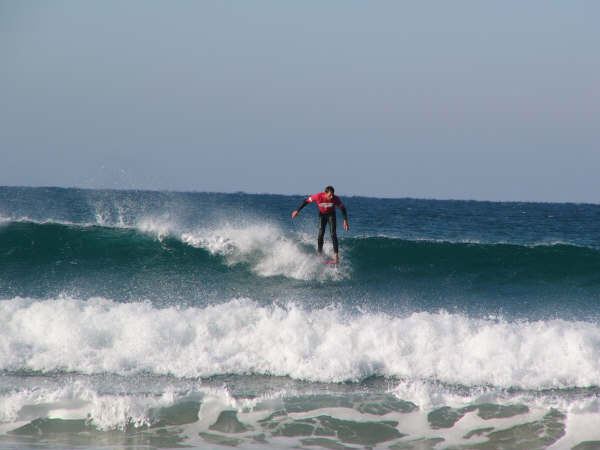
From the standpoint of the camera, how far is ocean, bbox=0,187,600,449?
20.1 feet

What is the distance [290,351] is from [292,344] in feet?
0.58

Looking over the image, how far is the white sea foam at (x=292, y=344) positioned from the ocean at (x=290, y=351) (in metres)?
0.03

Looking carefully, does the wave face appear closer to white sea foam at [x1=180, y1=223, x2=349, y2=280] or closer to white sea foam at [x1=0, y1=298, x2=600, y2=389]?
white sea foam at [x1=180, y1=223, x2=349, y2=280]

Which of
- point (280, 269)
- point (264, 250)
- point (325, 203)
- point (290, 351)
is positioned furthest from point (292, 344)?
point (264, 250)

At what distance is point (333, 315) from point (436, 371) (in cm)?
181

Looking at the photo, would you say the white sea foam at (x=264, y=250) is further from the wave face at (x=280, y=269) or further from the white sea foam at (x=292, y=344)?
the white sea foam at (x=292, y=344)

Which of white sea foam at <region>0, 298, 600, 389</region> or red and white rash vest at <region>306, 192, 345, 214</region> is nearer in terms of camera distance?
white sea foam at <region>0, 298, 600, 389</region>

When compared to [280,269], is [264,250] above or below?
above

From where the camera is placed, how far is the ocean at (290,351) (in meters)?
6.13

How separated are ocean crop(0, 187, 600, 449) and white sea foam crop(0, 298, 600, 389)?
0.03 meters

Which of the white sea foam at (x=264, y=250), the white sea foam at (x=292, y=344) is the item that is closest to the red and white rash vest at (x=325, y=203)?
the white sea foam at (x=264, y=250)

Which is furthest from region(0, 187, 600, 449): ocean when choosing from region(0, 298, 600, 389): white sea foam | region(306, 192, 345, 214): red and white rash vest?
region(306, 192, 345, 214): red and white rash vest

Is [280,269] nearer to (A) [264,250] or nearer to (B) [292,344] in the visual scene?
(A) [264,250]

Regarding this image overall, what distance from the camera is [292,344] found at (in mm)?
8180
